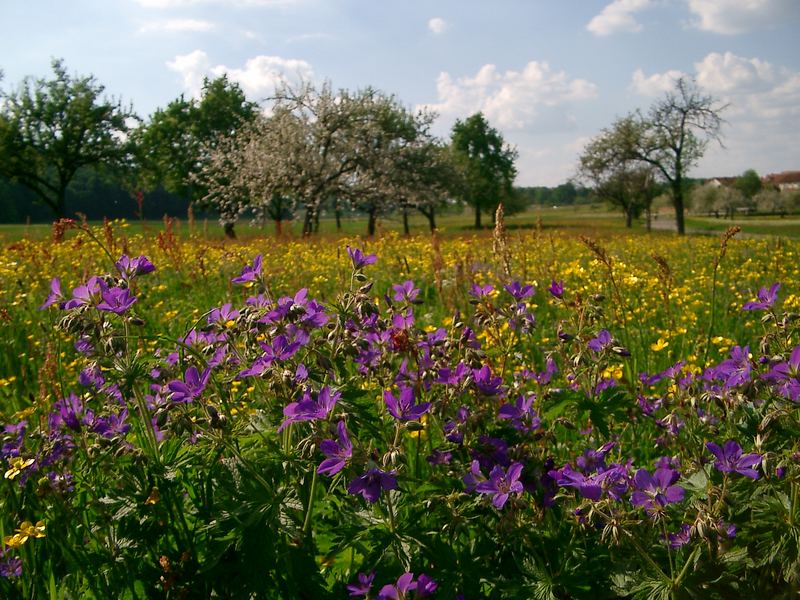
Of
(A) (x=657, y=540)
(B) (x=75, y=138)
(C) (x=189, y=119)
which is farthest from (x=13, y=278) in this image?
(C) (x=189, y=119)

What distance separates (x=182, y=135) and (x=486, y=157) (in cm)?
3038

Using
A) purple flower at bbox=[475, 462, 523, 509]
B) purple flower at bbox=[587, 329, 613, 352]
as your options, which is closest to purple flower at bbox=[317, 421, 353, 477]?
purple flower at bbox=[475, 462, 523, 509]

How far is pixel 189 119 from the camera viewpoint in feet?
153

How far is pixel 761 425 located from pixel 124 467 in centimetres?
187

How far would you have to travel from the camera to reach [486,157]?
6325cm

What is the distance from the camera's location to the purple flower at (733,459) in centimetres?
152

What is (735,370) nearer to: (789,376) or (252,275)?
(789,376)

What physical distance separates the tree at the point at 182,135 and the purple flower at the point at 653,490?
47.1 meters

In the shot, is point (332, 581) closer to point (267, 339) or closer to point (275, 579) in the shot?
point (275, 579)

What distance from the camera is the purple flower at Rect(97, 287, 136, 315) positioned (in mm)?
1726

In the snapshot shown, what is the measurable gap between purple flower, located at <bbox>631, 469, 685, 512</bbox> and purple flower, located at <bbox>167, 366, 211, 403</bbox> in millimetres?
1129

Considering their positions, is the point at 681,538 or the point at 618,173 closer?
the point at 681,538

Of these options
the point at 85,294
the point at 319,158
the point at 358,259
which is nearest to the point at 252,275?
the point at 358,259

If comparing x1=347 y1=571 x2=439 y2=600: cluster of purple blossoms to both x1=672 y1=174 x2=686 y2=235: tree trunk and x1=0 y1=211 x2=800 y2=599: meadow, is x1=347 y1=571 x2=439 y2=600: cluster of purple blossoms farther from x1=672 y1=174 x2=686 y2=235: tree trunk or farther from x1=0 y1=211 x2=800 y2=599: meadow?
x1=672 y1=174 x2=686 y2=235: tree trunk
